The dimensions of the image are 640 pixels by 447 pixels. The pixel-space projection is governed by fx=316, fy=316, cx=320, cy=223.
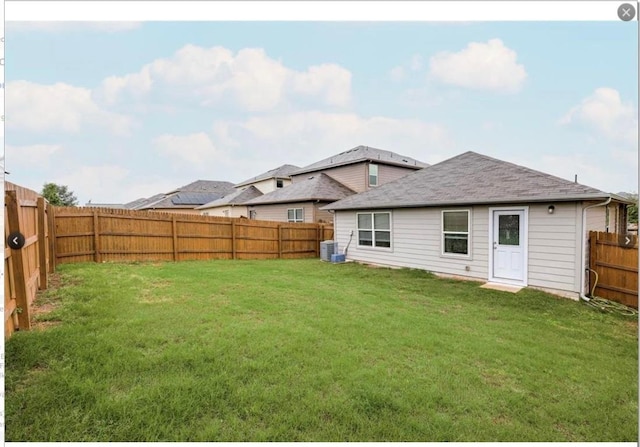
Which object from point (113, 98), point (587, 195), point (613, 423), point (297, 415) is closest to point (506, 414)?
point (613, 423)

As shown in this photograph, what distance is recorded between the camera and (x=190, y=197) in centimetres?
3384

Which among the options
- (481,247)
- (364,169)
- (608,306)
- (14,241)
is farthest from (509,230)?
(364,169)

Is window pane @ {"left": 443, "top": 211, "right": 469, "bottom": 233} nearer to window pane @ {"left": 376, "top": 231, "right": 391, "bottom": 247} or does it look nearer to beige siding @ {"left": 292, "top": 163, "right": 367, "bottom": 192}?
window pane @ {"left": 376, "top": 231, "right": 391, "bottom": 247}

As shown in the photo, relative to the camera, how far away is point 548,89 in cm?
331

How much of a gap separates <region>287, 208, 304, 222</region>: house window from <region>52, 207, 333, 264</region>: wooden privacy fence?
2.97 m

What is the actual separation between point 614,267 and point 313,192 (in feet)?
41.4

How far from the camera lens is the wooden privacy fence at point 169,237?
8625mm

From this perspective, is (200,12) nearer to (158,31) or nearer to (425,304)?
(158,31)

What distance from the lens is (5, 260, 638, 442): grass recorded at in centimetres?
214

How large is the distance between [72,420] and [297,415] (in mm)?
1465

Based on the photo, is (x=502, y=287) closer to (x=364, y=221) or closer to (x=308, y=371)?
(x=364, y=221)

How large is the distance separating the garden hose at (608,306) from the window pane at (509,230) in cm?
156

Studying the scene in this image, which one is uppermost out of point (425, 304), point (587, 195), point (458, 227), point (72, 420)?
point (587, 195)

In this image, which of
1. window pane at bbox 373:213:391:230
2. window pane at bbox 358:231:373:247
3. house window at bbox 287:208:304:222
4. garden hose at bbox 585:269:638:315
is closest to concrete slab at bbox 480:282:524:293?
garden hose at bbox 585:269:638:315
